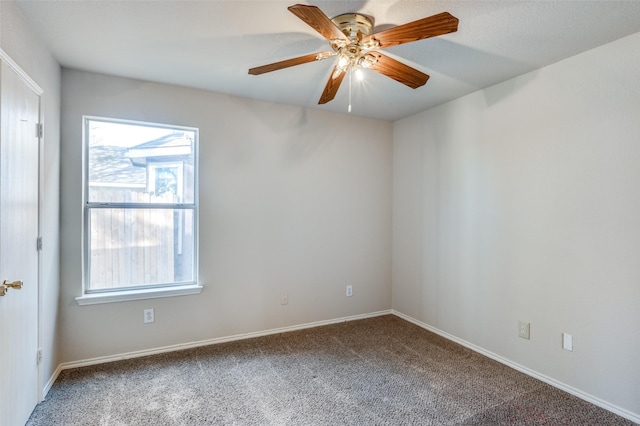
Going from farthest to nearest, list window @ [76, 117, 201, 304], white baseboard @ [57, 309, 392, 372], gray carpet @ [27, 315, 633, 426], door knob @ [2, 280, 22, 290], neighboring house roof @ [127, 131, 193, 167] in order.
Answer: neighboring house roof @ [127, 131, 193, 167], window @ [76, 117, 201, 304], white baseboard @ [57, 309, 392, 372], gray carpet @ [27, 315, 633, 426], door knob @ [2, 280, 22, 290]

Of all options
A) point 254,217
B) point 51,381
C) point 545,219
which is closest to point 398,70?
point 545,219

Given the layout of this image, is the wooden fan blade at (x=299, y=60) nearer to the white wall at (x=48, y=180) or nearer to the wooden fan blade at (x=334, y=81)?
the wooden fan blade at (x=334, y=81)

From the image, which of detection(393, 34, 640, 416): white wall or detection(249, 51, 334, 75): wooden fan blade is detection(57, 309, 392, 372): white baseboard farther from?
detection(249, 51, 334, 75): wooden fan blade

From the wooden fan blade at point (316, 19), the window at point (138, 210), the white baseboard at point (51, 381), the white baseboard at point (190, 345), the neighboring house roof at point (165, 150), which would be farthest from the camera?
the neighboring house roof at point (165, 150)

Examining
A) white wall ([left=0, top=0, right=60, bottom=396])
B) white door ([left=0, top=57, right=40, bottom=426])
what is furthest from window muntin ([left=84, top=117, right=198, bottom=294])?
white door ([left=0, top=57, right=40, bottom=426])

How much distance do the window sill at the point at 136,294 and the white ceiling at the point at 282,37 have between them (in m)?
1.86

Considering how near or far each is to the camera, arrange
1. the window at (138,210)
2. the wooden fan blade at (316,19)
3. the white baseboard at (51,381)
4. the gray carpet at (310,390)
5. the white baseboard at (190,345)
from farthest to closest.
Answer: the window at (138,210) < the white baseboard at (190,345) < the white baseboard at (51,381) < the gray carpet at (310,390) < the wooden fan blade at (316,19)

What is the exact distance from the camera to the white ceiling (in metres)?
1.82

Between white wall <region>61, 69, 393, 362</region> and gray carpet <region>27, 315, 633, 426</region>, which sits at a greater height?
white wall <region>61, 69, 393, 362</region>

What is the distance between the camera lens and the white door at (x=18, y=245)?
1.68 metres

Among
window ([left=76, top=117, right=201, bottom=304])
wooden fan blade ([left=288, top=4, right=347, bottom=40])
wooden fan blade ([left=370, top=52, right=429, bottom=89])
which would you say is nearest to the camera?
wooden fan blade ([left=288, top=4, right=347, bottom=40])

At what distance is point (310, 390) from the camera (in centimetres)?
239

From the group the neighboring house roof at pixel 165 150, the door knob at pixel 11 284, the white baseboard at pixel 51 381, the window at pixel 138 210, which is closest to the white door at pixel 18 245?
the door knob at pixel 11 284

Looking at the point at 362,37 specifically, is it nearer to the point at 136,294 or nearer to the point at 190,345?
the point at 136,294
